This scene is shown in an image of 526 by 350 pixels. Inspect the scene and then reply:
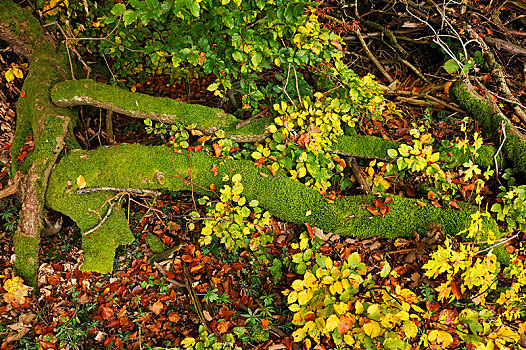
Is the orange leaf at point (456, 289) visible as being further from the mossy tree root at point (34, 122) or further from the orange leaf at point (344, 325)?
the mossy tree root at point (34, 122)

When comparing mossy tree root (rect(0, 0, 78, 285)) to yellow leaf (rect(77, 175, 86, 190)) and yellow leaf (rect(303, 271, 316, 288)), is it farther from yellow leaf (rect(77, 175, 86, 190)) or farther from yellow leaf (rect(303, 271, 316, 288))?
yellow leaf (rect(303, 271, 316, 288))

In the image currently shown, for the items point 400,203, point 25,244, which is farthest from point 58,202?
point 400,203

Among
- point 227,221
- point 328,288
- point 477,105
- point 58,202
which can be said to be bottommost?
point 328,288

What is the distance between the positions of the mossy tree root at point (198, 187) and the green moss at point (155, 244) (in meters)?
0.51

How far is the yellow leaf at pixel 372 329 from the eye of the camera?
1836 mm

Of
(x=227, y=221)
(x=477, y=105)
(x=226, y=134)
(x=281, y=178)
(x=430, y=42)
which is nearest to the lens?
(x=227, y=221)

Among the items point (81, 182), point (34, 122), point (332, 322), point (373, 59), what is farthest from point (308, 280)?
point (373, 59)

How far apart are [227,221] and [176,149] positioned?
0.84 metres

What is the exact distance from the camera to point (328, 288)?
211 cm

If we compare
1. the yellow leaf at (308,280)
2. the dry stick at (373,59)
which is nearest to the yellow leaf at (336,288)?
the yellow leaf at (308,280)

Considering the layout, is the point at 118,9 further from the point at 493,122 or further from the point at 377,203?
the point at 493,122

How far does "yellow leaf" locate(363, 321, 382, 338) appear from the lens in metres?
1.84

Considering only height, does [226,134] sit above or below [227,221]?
above

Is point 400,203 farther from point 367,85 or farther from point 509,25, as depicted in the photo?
point 509,25
